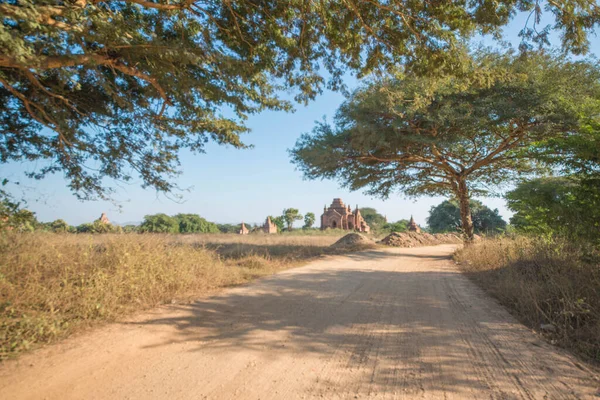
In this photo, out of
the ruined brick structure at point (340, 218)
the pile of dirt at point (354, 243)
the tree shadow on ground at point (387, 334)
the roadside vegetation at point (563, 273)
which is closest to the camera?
the tree shadow on ground at point (387, 334)

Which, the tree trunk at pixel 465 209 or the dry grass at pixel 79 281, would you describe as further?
the tree trunk at pixel 465 209

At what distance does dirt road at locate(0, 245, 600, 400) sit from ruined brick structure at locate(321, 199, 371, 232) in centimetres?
6043

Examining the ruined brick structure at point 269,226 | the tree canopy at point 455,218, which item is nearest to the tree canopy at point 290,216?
the ruined brick structure at point 269,226

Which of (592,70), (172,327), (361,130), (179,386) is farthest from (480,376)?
(592,70)

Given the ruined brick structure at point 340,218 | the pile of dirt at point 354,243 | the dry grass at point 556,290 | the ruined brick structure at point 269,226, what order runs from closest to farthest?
the dry grass at point 556,290 → the pile of dirt at point 354,243 → the ruined brick structure at point 340,218 → the ruined brick structure at point 269,226

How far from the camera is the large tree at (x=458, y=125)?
10.3 meters

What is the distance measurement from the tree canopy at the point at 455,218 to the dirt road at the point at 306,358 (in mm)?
45036

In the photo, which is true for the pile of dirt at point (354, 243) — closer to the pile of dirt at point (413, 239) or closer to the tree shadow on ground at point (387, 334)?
the pile of dirt at point (413, 239)

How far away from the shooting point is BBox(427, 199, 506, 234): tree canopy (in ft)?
155

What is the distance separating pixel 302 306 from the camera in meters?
5.02

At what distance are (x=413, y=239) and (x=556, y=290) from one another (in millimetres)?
19504

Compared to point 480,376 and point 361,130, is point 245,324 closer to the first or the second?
point 480,376

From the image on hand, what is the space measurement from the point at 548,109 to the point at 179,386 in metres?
13.5

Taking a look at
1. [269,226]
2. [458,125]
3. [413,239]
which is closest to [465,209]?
[458,125]
